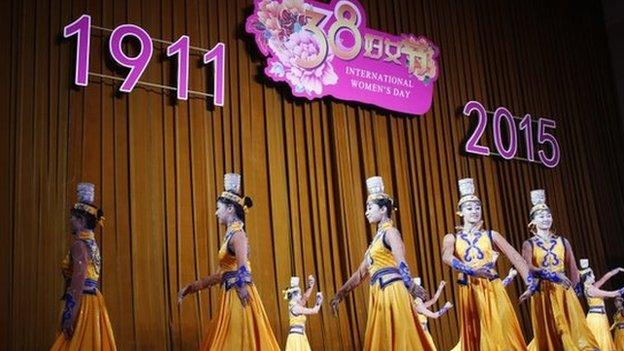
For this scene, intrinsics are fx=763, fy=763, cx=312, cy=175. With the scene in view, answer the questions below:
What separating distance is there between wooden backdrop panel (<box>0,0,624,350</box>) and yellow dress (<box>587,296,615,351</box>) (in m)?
0.93

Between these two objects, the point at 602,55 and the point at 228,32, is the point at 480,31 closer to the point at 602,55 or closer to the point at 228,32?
the point at 602,55

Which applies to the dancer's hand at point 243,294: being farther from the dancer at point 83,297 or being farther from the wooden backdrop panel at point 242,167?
the wooden backdrop panel at point 242,167

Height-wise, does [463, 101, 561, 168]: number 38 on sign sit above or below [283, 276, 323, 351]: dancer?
above

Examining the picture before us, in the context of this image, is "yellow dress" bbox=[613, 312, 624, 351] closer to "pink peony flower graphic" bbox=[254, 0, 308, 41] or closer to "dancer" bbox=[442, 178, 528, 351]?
"dancer" bbox=[442, 178, 528, 351]

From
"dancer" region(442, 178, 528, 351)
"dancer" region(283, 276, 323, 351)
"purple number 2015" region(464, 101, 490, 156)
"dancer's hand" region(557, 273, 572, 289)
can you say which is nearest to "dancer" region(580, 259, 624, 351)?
"dancer's hand" region(557, 273, 572, 289)

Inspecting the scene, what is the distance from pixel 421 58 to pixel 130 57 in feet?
10.2

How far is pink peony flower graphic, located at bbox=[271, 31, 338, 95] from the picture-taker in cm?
670

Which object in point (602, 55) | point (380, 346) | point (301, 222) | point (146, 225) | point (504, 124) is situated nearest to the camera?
point (380, 346)

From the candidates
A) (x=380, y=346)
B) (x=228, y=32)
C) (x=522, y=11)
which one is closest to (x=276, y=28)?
(x=228, y=32)

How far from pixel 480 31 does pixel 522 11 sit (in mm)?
892

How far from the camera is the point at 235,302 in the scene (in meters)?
4.75

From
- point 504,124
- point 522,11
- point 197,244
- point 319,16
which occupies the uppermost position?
point 522,11

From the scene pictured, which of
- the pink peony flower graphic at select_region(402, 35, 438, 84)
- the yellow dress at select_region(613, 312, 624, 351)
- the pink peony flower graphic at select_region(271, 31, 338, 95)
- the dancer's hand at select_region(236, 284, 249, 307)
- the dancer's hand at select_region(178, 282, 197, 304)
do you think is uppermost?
the pink peony flower graphic at select_region(402, 35, 438, 84)

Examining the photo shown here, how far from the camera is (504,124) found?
8.26 metres
